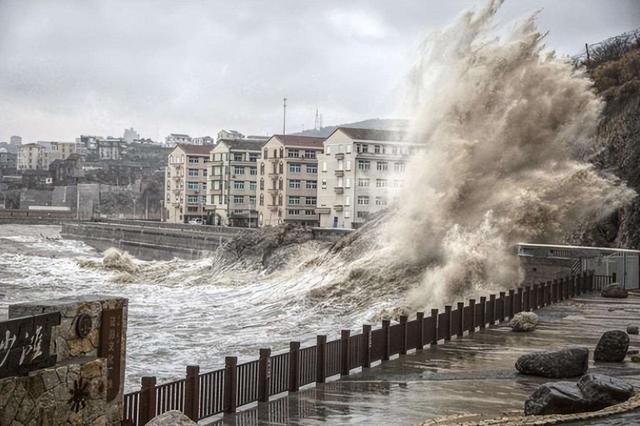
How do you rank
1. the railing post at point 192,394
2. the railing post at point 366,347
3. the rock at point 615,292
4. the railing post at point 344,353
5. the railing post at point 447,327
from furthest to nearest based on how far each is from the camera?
the rock at point 615,292, the railing post at point 447,327, the railing post at point 366,347, the railing post at point 344,353, the railing post at point 192,394

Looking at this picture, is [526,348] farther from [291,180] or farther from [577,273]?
[291,180]

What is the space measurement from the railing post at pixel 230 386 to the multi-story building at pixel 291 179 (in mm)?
80077

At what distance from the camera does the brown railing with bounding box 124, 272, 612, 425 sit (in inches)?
492

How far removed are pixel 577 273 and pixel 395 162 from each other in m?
53.1

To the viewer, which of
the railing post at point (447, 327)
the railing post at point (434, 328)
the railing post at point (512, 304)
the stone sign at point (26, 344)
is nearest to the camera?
the stone sign at point (26, 344)

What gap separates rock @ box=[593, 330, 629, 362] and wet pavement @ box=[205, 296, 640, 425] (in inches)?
11.2

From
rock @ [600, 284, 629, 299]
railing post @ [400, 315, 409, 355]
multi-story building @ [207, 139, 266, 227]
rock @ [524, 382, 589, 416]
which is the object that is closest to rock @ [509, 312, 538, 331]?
railing post @ [400, 315, 409, 355]

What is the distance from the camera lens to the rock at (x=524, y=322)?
23.0 meters

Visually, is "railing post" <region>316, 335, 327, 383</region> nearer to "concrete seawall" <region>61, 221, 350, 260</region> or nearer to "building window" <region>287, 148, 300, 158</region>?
"concrete seawall" <region>61, 221, 350, 260</region>

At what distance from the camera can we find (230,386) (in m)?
14.0

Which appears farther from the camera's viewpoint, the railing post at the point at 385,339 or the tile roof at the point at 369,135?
the tile roof at the point at 369,135

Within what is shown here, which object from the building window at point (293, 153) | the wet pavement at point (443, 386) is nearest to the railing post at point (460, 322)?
the wet pavement at point (443, 386)

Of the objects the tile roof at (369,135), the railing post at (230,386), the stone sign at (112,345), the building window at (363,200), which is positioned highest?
the tile roof at (369,135)

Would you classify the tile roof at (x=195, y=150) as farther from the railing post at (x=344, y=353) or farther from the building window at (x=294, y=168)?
the railing post at (x=344, y=353)
